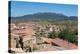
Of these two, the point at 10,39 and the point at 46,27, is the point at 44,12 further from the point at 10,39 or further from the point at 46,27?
the point at 10,39

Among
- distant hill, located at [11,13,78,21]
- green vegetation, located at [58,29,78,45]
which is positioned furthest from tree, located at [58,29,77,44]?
distant hill, located at [11,13,78,21]

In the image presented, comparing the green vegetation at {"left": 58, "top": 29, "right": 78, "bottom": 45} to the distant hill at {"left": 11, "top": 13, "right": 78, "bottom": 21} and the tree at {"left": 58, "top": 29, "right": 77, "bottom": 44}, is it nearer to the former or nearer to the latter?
the tree at {"left": 58, "top": 29, "right": 77, "bottom": 44}

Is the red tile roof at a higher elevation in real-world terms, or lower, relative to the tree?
lower

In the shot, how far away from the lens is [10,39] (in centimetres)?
158

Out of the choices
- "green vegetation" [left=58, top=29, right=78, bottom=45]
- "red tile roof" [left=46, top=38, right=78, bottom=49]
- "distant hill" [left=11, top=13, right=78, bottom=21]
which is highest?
"distant hill" [left=11, top=13, right=78, bottom=21]

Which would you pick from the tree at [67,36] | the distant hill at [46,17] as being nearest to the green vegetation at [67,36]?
the tree at [67,36]

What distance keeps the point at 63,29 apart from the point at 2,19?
0.64m

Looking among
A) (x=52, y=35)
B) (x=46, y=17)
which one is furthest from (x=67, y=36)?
(x=46, y=17)

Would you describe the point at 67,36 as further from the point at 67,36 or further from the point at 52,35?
the point at 52,35

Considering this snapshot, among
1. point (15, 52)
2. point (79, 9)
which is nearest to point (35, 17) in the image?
point (15, 52)

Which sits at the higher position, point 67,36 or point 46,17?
point 46,17

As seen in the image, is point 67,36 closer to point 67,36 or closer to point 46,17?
point 67,36

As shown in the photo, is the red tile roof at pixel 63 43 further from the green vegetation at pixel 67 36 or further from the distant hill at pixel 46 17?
the distant hill at pixel 46 17

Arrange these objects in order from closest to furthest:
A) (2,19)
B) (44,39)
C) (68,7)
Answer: (2,19)
(44,39)
(68,7)
